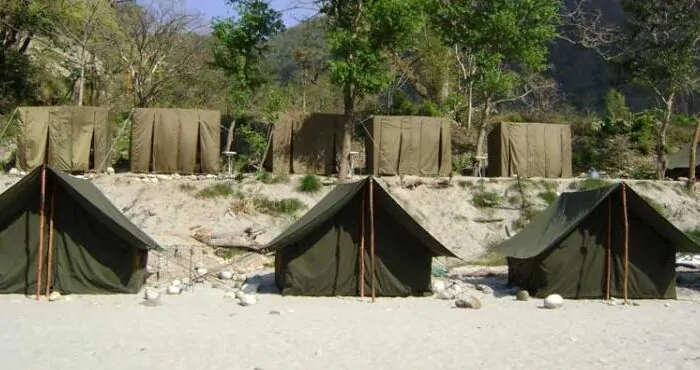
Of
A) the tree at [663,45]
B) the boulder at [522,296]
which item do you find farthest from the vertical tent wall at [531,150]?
the boulder at [522,296]

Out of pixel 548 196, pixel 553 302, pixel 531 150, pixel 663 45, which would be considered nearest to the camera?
pixel 553 302

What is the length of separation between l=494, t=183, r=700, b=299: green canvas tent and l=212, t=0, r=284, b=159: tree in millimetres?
13844

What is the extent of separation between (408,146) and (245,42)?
7197mm

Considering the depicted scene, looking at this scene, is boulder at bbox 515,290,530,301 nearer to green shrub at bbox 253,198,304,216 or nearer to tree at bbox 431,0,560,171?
green shrub at bbox 253,198,304,216

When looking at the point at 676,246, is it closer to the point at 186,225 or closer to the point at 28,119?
the point at 186,225

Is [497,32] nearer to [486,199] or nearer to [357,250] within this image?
[486,199]

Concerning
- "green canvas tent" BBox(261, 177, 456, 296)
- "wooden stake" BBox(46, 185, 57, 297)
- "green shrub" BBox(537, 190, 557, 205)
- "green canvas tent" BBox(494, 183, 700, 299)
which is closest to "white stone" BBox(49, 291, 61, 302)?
"wooden stake" BBox(46, 185, 57, 297)

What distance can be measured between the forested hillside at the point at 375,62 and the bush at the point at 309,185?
9.08 ft

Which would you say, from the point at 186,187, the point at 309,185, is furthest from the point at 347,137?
the point at 186,187

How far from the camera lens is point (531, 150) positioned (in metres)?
26.2

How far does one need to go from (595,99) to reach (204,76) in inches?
1654

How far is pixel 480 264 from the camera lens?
1986 centimetres

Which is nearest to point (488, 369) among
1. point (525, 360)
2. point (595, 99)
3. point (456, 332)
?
point (525, 360)

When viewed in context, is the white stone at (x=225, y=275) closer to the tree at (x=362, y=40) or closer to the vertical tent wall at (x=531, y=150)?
the tree at (x=362, y=40)
